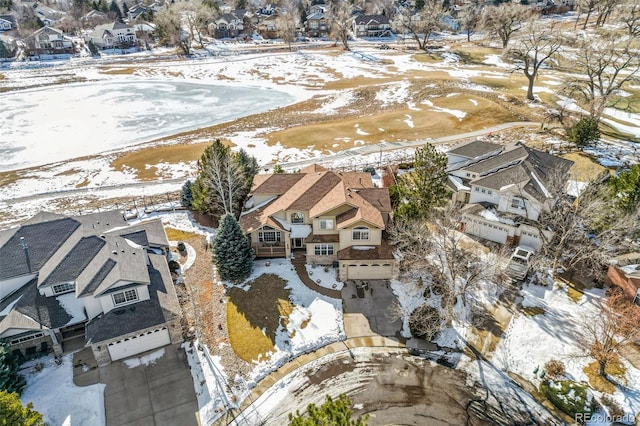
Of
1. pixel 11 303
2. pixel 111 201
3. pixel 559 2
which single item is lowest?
pixel 111 201

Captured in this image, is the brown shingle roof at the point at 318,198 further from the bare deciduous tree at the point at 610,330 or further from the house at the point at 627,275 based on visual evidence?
the house at the point at 627,275

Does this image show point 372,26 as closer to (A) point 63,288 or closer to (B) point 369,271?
(B) point 369,271

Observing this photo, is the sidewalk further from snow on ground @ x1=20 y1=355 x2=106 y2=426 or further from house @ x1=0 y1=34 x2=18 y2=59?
house @ x1=0 y1=34 x2=18 y2=59

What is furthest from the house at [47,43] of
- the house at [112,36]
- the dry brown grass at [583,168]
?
the dry brown grass at [583,168]

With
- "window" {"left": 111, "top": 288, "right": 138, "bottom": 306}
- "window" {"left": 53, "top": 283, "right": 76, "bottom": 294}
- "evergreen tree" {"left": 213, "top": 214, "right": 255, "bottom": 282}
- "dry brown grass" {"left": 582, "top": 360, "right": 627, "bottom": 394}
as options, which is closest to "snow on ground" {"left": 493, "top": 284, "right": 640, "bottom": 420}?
"dry brown grass" {"left": 582, "top": 360, "right": 627, "bottom": 394}

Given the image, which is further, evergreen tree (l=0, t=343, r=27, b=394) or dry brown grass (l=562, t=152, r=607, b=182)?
dry brown grass (l=562, t=152, r=607, b=182)

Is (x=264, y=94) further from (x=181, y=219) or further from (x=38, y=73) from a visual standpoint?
(x=38, y=73)

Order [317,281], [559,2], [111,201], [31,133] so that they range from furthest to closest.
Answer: [559,2]
[31,133]
[111,201]
[317,281]

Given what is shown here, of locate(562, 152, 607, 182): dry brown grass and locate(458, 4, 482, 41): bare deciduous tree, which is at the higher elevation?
locate(458, 4, 482, 41): bare deciduous tree

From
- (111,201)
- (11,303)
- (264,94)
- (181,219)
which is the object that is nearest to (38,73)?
(264,94)
